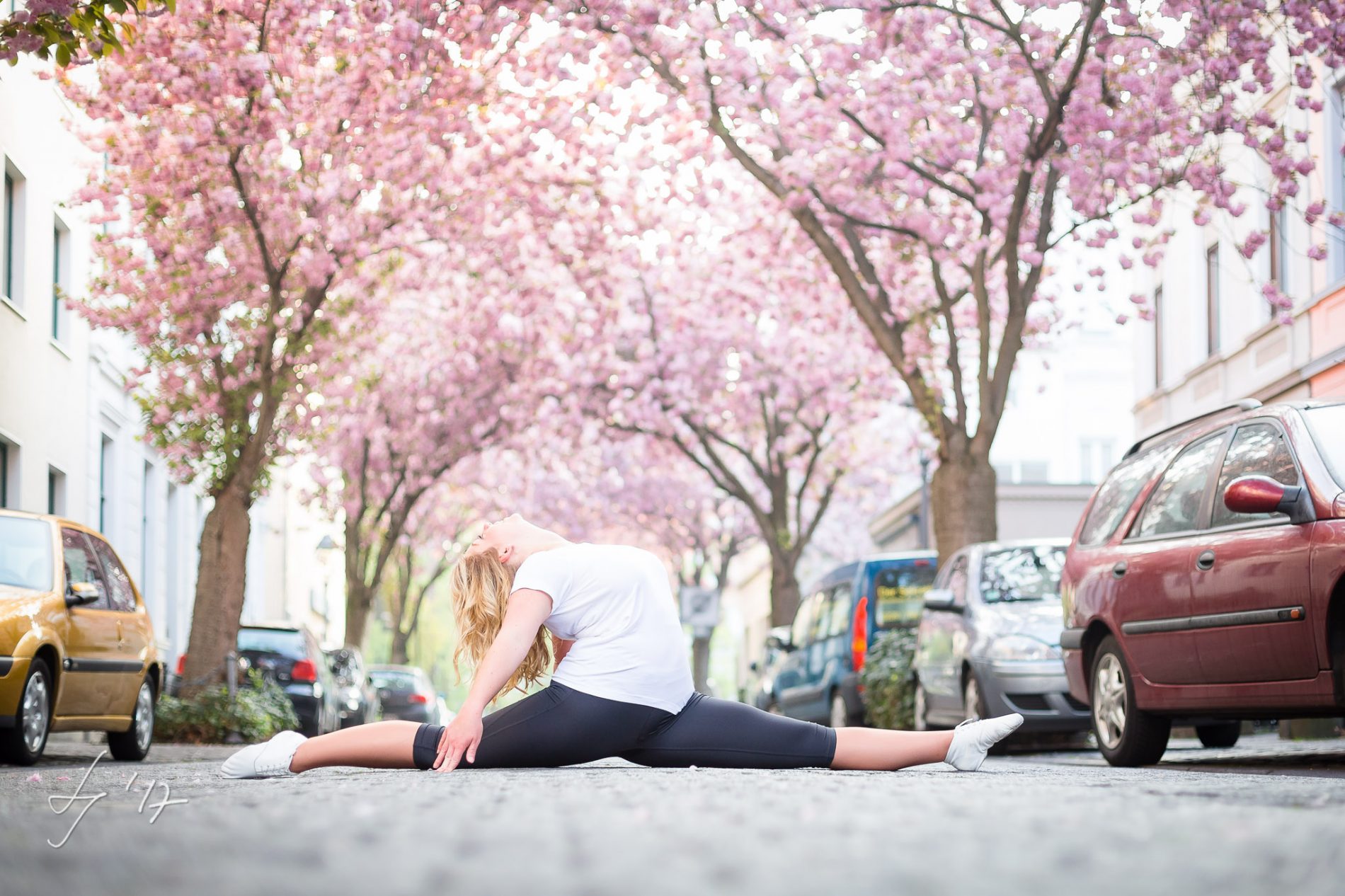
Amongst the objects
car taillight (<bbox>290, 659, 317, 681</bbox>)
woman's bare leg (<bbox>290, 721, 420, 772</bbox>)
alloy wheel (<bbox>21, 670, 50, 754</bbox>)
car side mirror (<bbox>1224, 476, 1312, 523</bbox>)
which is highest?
car side mirror (<bbox>1224, 476, 1312, 523</bbox>)

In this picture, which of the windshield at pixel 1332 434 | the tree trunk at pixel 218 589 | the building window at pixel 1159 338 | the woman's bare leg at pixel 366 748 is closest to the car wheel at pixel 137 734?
the tree trunk at pixel 218 589

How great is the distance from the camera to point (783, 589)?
1178 inches

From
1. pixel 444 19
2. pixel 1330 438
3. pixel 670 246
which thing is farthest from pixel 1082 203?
pixel 670 246

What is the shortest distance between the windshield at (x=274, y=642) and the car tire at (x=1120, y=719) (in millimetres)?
11915

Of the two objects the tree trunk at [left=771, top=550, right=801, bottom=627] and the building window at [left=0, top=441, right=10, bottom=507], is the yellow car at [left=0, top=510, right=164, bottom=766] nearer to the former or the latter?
the building window at [left=0, top=441, right=10, bottom=507]

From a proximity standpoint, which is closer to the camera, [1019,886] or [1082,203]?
[1019,886]

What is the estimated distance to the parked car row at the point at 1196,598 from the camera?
814cm

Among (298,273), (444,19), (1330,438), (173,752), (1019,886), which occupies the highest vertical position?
(444,19)

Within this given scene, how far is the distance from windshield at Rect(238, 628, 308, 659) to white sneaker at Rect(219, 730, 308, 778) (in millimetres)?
13463

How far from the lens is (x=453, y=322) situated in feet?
103

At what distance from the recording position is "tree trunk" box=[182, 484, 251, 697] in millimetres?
18828

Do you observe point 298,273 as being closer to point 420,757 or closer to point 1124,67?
point 1124,67

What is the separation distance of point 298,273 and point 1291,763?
13007 millimetres

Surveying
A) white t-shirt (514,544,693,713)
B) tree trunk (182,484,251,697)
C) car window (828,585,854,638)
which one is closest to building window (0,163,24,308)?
tree trunk (182,484,251,697)
